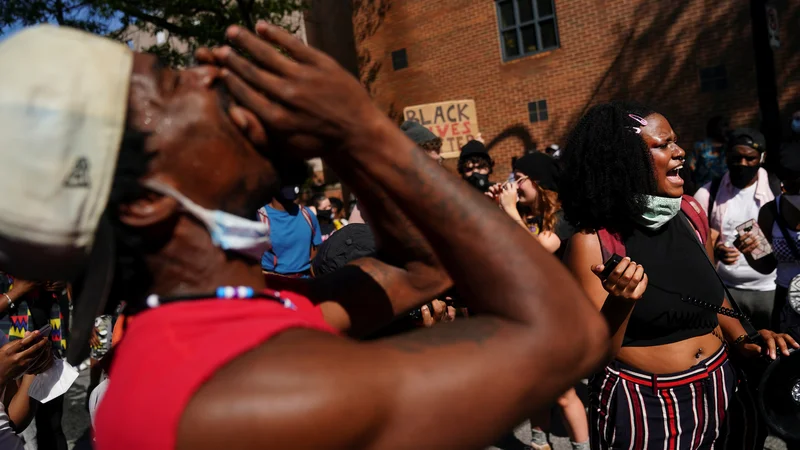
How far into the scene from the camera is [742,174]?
18.3 feet

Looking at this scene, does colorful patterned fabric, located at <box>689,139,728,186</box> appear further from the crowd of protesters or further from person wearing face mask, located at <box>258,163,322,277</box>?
the crowd of protesters

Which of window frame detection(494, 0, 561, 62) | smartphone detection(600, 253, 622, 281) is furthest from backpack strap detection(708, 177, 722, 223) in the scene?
window frame detection(494, 0, 561, 62)

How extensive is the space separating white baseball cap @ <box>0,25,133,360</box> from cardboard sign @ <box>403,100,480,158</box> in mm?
7659

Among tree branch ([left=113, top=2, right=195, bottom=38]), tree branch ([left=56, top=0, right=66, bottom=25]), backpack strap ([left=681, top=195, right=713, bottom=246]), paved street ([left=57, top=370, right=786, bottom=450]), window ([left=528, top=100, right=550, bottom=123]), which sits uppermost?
tree branch ([left=56, top=0, right=66, bottom=25])

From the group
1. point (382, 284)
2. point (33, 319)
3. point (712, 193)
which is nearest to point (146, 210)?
point (382, 284)

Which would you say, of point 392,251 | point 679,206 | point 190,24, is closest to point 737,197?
point 679,206

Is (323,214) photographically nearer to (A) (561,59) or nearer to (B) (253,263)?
(A) (561,59)

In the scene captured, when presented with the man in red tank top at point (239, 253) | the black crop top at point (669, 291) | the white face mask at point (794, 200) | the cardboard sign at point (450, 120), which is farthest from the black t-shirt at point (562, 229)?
the man in red tank top at point (239, 253)

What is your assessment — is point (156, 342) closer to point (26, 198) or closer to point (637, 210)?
point (26, 198)

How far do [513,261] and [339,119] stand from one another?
357 millimetres

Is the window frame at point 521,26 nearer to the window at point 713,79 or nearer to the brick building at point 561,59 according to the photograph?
the brick building at point 561,59

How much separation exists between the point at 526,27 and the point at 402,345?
1543cm

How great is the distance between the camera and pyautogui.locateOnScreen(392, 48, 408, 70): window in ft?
55.9

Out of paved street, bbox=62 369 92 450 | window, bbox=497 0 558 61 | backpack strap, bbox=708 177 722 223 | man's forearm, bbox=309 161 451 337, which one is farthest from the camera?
window, bbox=497 0 558 61
